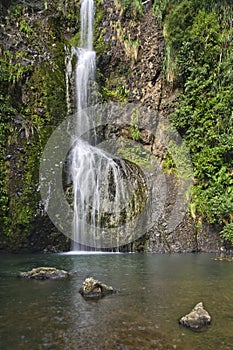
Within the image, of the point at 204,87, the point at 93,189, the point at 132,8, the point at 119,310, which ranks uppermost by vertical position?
the point at 132,8

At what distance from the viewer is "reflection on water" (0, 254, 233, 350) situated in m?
3.72

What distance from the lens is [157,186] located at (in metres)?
13.1

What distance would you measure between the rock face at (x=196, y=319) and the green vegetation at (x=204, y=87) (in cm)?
797

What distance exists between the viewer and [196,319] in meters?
4.21

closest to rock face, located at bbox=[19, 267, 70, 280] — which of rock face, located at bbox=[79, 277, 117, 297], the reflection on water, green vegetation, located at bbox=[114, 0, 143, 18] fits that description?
the reflection on water

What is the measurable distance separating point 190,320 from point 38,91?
448 inches

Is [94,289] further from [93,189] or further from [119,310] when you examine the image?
[93,189]

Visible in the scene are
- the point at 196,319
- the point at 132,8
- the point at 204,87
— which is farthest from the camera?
the point at 132,8

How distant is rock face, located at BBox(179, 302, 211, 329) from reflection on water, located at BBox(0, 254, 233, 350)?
9 centimetres

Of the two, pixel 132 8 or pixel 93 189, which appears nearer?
pixel 93 189

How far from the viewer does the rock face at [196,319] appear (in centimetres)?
416

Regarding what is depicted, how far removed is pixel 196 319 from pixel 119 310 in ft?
3.56

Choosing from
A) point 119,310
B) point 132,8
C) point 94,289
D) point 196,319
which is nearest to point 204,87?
point 132,8

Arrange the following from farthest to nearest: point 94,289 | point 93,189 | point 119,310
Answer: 1. point 93,189
2. point 94,289
3. point 119,310
